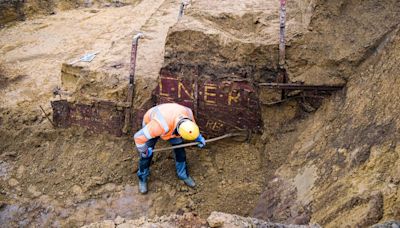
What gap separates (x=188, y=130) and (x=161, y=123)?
13.4 inches

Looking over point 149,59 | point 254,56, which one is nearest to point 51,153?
point 149,59

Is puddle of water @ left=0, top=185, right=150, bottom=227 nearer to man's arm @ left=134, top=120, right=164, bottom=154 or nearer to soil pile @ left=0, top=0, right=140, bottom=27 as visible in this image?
man's arm @ left=134, top=120, right=164, bottom=154

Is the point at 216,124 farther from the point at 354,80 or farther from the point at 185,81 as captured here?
the point at 354,80

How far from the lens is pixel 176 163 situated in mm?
5422


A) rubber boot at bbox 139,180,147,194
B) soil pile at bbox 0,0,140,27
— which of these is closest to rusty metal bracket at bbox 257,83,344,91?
rubber boot at bbox 139,180,147,194

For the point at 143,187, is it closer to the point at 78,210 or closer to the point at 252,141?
the point at 78,210

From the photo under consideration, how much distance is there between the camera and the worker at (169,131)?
493 centimetres

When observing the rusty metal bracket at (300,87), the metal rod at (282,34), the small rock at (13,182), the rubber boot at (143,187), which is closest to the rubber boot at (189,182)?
the rubber boot at (143,187)

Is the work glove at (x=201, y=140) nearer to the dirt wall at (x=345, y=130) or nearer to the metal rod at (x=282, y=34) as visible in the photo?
the dirt wall at (x=345, y=130)

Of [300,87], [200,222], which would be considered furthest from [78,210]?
[300,87]

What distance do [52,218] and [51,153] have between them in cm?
115

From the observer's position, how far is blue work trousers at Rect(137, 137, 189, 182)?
5309 mm

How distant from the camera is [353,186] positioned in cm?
370

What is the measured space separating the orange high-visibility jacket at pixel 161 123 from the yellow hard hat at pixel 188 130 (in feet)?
0.35
